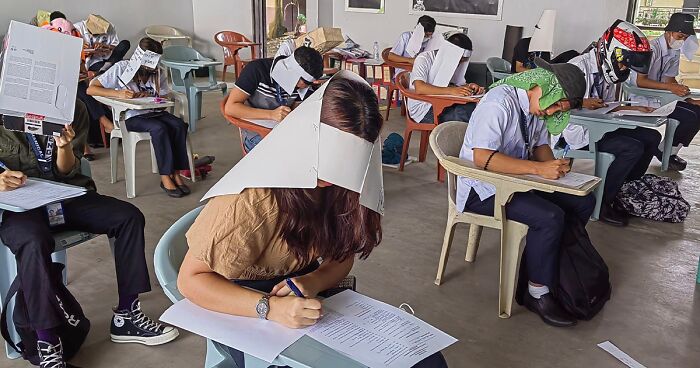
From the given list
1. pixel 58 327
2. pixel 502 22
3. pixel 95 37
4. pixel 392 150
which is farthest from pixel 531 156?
pixel 95 37

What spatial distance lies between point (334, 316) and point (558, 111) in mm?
1652

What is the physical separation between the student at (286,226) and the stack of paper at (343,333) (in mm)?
25

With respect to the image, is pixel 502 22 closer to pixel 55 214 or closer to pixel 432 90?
pixel 432 90

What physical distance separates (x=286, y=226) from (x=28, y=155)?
4.63 ft

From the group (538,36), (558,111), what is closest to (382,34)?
(538,36)

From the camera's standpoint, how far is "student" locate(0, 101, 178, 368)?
194 cm

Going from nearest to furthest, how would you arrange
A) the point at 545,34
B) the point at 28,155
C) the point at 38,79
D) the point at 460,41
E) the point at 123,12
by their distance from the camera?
the point at 38,79, the point at 28,155, the point at 460,41, the point at 545,34, the point at 123,12

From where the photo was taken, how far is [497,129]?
2.43 metres

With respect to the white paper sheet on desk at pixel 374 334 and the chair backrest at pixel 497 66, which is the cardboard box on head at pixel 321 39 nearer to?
the chair backrest at pixel 497 66

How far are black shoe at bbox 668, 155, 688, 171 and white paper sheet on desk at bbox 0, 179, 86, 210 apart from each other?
4498 millimetres

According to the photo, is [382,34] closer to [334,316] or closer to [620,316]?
[620,316]

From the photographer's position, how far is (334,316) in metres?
1.19

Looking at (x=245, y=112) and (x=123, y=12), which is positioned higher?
(x=123, y=12)

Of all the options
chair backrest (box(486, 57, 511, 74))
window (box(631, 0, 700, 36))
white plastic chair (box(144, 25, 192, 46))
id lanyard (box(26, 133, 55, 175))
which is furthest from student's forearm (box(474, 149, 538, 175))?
white plastic chair (box(144, 25, 192, 46))
